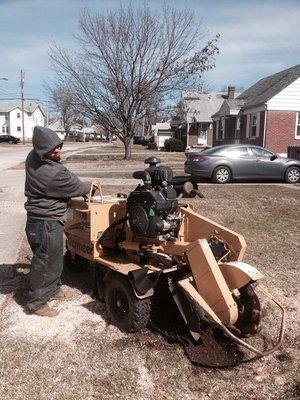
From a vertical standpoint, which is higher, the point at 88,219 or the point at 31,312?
the point at 88,219

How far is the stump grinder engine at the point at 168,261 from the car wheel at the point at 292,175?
12921 mm

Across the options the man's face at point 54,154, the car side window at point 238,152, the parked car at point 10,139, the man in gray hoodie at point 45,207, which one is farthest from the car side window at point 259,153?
the parked car at point 10,139

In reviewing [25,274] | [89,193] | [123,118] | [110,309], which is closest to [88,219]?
[89,193]

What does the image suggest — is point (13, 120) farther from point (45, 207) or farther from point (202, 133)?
point (45, 207)

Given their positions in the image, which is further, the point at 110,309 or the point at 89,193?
the point at 89,193

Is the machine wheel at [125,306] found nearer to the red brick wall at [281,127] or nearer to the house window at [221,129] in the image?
the red brick wall at [281,127]

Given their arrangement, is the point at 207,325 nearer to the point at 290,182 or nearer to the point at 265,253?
the point at 265,253

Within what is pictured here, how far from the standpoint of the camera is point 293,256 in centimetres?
658

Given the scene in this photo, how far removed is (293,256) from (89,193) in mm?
3339

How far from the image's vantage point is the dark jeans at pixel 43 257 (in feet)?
14.4

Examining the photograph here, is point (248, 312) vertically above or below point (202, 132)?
above

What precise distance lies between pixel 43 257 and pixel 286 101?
26.1 m

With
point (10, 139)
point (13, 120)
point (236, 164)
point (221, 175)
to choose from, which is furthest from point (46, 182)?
point (13, 120)

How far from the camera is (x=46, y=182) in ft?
14.3
